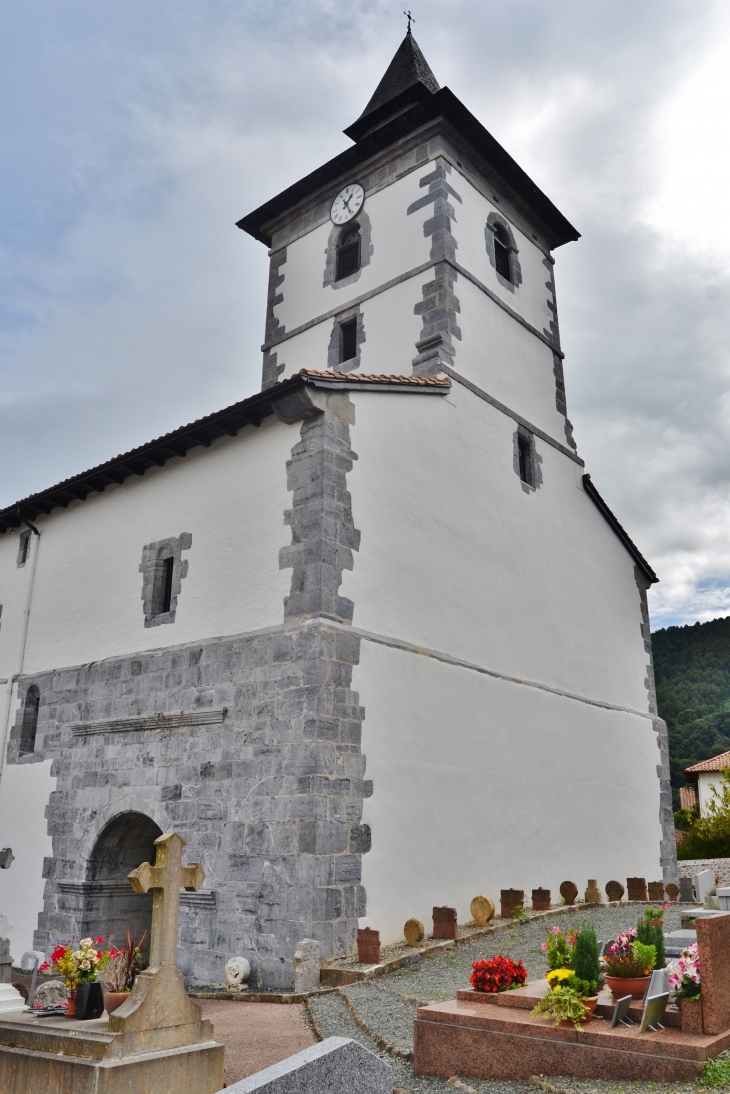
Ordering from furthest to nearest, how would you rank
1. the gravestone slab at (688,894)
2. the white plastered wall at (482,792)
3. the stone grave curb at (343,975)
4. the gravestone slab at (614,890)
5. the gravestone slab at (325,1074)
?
the gravestone slab at (688,894)
the gravestone slab at (614,890)
the white plastered wall at (482,792)
the stone grave curb at (343,975)
the gravestone slab at (325,1074)

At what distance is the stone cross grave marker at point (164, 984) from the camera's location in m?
4.76

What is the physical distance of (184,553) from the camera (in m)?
11.5

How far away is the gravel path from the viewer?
4973mm

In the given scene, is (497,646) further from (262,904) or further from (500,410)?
(262,904)

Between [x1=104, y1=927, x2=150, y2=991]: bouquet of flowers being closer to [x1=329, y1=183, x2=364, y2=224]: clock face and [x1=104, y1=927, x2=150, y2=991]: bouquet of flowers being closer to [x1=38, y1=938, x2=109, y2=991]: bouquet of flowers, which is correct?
[x1=38, y1=938, x2=109, y2=991]: bouquet of flowers

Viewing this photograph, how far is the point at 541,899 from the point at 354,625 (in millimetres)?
4437

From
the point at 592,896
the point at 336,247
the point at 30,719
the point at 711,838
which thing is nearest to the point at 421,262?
the point at 336,247

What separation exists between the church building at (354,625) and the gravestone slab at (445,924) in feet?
0.96

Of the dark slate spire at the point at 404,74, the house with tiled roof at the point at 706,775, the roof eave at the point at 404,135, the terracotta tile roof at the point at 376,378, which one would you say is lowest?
the house with tiled roof at the point at 706,775

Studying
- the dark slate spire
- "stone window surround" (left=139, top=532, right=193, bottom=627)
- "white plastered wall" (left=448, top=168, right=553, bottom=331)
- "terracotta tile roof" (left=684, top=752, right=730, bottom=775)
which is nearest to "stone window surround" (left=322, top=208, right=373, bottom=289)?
"white plastered wall" (left=448, top=168, right=553, bottom=331)

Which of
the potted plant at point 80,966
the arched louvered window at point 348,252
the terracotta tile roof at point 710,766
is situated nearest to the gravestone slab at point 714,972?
the potted plant at point 80,966

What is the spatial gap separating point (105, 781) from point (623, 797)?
8.33 m

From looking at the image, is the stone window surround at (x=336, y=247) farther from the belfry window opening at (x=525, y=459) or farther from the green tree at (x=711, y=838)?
the green tree at (x=711, y=838)

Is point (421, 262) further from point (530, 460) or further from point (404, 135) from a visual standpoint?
point (530, 460)
